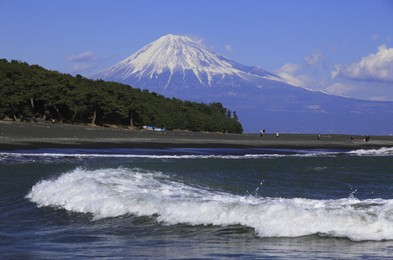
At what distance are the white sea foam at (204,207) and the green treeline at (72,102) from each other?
168ft

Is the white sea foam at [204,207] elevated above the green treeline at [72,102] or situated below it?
below

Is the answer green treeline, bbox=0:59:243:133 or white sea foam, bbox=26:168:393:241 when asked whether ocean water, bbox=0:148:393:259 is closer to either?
white sea foam, bbox=26:168:393:241

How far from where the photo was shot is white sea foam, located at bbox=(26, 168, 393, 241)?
12.9m

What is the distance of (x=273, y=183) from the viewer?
2414 centimetres

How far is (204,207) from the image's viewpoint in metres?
14.9

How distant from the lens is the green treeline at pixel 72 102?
240 feet

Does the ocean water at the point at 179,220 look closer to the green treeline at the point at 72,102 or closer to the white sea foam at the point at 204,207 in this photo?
the white sea foam at the point at 204,207

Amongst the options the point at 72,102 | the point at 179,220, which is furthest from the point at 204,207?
the point at 72,102

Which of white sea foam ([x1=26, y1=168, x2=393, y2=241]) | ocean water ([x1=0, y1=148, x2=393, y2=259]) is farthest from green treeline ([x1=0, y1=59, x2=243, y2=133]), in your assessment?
white sea foam ([x1=26, y1=168, x2=393, y2=241])

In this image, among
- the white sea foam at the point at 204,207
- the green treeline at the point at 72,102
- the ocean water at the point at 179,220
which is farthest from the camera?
the green treeline at the point at 72,102

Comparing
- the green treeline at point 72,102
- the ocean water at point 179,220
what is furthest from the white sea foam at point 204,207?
the green treeline at point 72,102

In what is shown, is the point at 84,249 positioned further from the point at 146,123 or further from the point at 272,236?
the point at 146,123

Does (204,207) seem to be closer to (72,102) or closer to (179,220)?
(179,220)

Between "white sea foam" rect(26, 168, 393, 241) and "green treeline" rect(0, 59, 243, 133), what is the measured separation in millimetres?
51209
